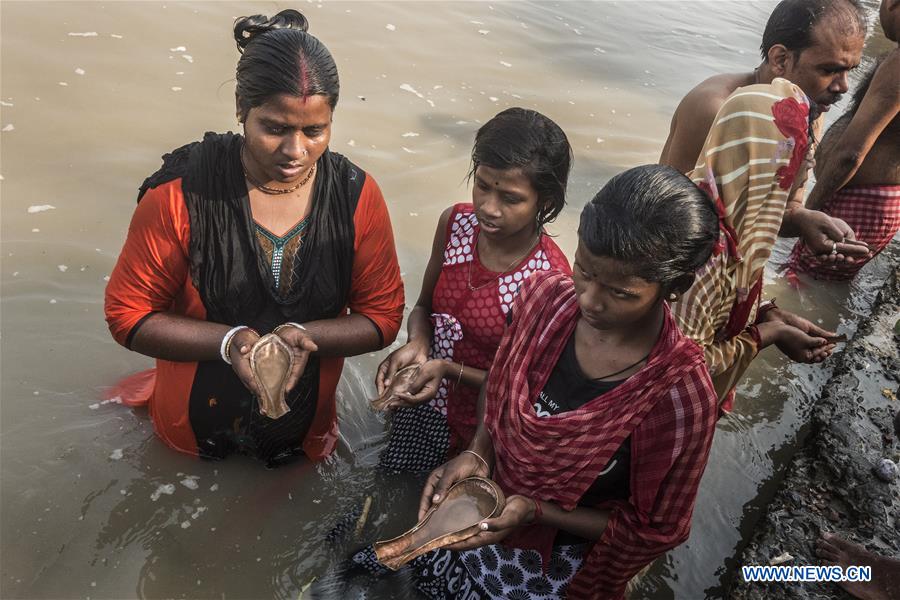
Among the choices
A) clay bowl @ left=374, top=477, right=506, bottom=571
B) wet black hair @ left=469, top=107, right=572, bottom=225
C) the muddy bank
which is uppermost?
wet black hair @ left=469, top=107, right=572, bottom=225

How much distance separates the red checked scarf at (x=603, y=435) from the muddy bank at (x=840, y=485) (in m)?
0.86

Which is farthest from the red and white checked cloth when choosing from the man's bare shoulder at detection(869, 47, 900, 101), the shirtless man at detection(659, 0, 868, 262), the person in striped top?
the person in striped top

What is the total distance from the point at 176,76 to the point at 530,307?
4572 millimetres

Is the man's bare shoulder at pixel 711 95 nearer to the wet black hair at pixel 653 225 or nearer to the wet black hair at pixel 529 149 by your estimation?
the wet black hair at pixel 529 149

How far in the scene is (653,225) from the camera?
1688 millimetres

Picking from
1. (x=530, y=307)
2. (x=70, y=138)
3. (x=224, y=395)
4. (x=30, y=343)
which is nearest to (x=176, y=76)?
(x=70, y=138)

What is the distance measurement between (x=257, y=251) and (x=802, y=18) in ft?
7.33

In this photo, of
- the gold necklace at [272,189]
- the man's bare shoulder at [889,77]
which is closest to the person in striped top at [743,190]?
the gold necklace at [272,189]

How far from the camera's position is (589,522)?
1.99m

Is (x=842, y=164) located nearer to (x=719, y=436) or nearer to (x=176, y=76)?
(x=719, y=436)

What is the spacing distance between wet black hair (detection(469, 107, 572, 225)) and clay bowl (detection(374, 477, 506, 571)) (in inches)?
38.5

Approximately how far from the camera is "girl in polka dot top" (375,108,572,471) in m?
2.34

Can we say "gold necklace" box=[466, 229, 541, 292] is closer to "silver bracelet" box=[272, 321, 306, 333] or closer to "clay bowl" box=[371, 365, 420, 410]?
"clay bowl" box=[371, 365, 420, 410]

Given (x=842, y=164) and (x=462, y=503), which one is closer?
(x=462, y=503)
